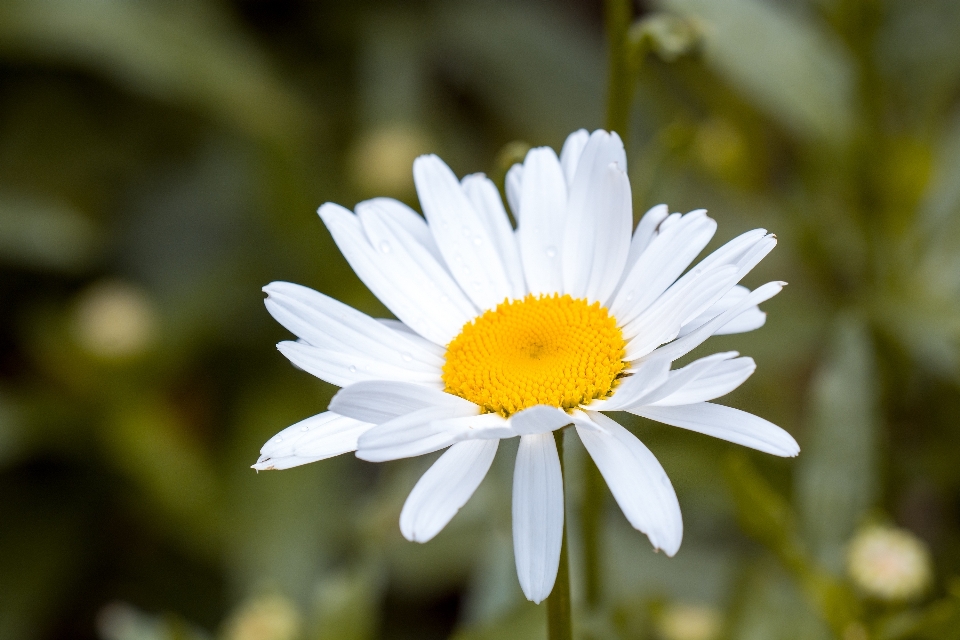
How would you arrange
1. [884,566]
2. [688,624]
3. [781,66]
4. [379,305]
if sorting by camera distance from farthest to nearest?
[379,305] < [781,66] < [688,624] < [884,566]

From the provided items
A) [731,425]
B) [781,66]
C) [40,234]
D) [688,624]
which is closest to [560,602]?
[731,425]

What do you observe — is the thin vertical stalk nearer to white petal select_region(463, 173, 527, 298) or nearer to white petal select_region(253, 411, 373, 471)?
white petal select_region(463, 173, 527, 298)

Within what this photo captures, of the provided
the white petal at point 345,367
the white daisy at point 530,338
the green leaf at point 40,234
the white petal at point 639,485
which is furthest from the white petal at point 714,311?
the green leaf at point 40,234

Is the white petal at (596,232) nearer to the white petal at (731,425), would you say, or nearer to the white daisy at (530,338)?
the white daisy at (530,338)

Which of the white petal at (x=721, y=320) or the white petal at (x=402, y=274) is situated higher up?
the white petal at (x=402, y=274)

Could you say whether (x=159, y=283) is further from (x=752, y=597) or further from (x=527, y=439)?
(x=527, y=439)

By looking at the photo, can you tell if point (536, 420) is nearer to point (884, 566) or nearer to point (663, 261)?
point (663, 261)
